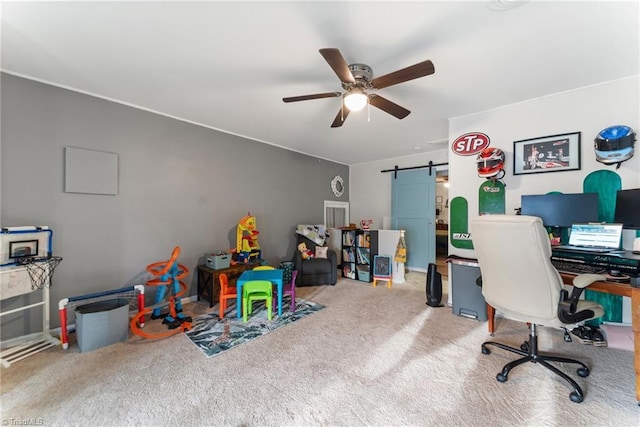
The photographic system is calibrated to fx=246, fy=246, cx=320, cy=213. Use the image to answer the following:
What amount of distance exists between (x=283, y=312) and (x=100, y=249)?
6.78ft

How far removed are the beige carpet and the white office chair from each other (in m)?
0.18

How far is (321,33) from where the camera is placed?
1666mm

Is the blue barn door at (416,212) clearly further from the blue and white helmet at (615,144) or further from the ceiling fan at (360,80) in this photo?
the ceiling fan at (360,80)

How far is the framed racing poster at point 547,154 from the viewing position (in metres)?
2.47

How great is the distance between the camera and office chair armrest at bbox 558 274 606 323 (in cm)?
155

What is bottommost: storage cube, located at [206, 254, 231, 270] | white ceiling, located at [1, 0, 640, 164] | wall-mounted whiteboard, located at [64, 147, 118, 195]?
storage cube, located at [206, 254, 231, 270]

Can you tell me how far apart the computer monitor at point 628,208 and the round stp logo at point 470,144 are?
1212 mm

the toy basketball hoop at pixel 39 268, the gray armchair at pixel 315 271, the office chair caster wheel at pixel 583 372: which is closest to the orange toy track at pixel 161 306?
the toy basketball hoop at pixel 39 268

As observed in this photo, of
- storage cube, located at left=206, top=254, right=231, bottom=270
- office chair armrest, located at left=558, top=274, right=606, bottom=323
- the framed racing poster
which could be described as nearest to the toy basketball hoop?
storage cube, located at left=206, top=254, right=231, bottom=270

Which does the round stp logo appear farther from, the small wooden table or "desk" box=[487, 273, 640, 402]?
the small wooden table

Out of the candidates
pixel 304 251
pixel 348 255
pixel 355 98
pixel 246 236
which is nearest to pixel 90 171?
pixel 246 236

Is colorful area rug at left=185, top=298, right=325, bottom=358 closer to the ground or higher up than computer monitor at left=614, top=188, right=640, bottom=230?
closer to the ground

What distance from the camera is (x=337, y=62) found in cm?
159

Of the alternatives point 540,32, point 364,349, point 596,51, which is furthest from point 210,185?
point 596,51
